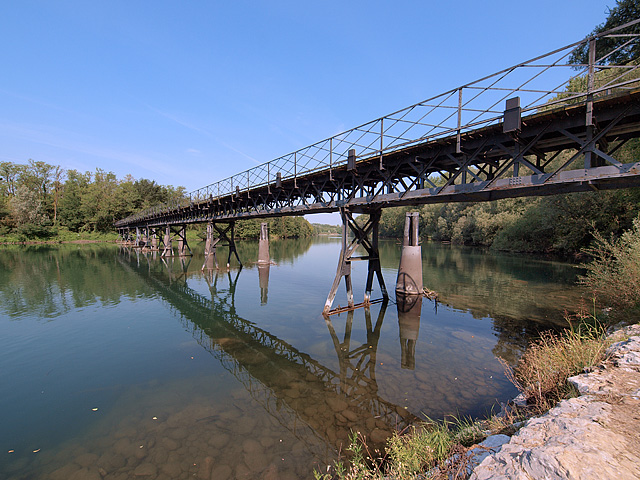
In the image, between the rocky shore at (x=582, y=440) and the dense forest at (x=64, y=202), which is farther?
the dense forest at (x=64, y=202)

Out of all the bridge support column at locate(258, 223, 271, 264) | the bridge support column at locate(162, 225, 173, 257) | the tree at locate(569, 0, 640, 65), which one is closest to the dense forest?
the bridge support column at locate(162, 225, 173, 257)

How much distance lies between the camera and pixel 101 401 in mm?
6996

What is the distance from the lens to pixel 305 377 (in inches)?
320

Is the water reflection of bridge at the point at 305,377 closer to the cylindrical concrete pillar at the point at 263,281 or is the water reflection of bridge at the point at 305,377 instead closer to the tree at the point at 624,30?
the cylindrical concrete pillar at the point at 263,281

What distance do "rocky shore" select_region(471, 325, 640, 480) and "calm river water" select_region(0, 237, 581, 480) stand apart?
113 inches

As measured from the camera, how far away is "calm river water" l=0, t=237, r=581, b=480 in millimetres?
5297

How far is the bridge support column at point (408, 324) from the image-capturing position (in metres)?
9.36

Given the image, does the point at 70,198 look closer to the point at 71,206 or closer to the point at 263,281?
the point at 71,206

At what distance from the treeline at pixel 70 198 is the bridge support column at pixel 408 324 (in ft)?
225

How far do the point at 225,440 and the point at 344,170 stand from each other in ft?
36.3

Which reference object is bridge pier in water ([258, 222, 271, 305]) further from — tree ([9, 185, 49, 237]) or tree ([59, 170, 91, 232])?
tree ([59, 170, 91, 232])

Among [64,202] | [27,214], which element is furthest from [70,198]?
[27,214]

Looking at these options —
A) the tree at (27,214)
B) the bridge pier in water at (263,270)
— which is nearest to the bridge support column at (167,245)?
the bridge pier in water at (263,270)

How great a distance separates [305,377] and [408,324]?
6169 mm
